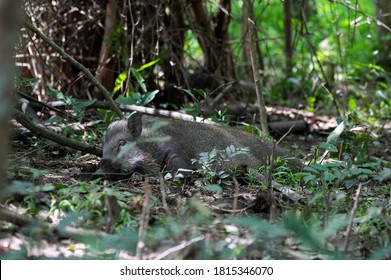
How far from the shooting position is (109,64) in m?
7.70

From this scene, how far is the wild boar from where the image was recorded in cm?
554

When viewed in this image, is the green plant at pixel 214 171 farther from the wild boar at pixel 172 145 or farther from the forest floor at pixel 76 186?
the wild boar at pixel 172 145

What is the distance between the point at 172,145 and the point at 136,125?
1.22 ft

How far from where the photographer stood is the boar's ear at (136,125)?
5.63 m

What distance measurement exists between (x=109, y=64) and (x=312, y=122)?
2.73 meters

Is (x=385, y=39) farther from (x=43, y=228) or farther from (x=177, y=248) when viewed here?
(x=43, y=228)

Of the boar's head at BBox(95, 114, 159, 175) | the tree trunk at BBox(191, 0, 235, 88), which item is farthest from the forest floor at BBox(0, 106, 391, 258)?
the tree trunk at BBox(191, 0, 235, 88)

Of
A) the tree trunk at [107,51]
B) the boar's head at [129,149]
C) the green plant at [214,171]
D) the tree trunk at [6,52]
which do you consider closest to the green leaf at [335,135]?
the green plant at [214,171]

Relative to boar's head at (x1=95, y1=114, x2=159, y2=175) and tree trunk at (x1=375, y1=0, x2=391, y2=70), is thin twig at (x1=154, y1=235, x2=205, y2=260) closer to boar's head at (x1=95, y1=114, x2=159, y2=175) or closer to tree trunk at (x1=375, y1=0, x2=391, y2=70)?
boar's head at (x1=95, y1=114, x2=159, y2=175)

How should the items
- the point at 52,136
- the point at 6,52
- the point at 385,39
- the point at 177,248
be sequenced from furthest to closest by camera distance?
the point at 385,39, the point at 52,136, the point at 177,248, the point at 6,52

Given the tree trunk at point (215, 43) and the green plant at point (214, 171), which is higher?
the tree trunk at point (215, 43)

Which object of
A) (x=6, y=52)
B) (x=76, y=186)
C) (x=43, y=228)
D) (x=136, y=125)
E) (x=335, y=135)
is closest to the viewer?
(x=6, y=52)

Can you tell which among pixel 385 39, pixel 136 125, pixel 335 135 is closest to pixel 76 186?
pixel 136 125

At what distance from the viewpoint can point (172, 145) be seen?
5.72m
